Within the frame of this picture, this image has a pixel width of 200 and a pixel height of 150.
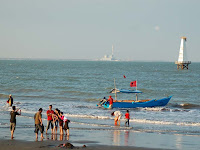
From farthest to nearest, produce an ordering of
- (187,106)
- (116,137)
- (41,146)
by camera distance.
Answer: (187,106), (116,137), (41,146)

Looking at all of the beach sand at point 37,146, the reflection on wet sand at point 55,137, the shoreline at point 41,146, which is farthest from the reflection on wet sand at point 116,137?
the reflection on wet sand at point 55,137

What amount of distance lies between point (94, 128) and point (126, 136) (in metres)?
3.44

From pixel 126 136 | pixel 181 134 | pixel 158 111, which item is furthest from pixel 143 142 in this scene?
pixel 158 111

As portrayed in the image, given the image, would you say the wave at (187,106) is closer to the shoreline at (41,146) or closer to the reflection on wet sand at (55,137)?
the reflection on wet sand at (55,137)

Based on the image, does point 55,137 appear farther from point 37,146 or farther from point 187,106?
point 187,106

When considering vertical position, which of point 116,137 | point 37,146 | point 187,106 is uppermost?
point 37,146

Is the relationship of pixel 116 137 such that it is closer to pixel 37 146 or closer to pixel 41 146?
pixel 41 146

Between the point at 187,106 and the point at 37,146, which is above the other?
the point at 37,146

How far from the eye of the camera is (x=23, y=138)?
1973cm

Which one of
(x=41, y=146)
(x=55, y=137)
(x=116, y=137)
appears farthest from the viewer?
(x=116, y=137)

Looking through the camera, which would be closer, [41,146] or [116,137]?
[41,146]

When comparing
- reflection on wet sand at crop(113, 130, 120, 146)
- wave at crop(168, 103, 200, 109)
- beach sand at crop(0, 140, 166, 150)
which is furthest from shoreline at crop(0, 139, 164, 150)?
wave at crop(168, 103, 200, 109)

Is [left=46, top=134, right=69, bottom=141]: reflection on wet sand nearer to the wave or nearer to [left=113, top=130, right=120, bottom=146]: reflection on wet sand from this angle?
[left=113, top=130, right=120, bottom=146]: reflection on wet sand

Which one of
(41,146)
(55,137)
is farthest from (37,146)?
(55,137)
